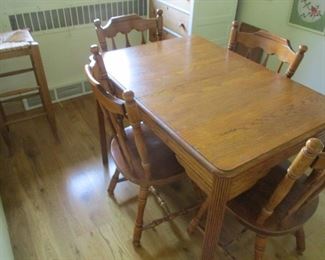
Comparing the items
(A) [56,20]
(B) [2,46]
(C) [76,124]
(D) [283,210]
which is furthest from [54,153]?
(D) [283,210]

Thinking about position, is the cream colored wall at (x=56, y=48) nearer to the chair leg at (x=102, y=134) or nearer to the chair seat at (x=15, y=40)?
the chair seat at (x=15, y=40)

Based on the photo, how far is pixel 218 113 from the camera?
1.15m

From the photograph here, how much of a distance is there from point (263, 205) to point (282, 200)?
3.3 inches

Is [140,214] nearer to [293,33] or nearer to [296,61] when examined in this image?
[296,61]

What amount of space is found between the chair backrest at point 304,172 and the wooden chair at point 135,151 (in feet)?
1.43

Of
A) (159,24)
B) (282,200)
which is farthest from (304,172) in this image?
(159,24)

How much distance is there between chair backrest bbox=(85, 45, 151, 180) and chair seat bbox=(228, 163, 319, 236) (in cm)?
42

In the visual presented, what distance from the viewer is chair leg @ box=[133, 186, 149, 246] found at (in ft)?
4.60

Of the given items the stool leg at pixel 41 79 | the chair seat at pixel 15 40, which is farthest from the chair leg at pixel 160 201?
the chair seat at pixel 15 40

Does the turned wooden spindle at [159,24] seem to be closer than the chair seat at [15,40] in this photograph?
No

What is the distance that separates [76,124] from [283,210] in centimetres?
171

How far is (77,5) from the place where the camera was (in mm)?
2344

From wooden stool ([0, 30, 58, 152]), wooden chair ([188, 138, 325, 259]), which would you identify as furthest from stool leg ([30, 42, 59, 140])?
wooden chair ([188, 138, 325, 259])

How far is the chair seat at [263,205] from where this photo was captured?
3.73ft
